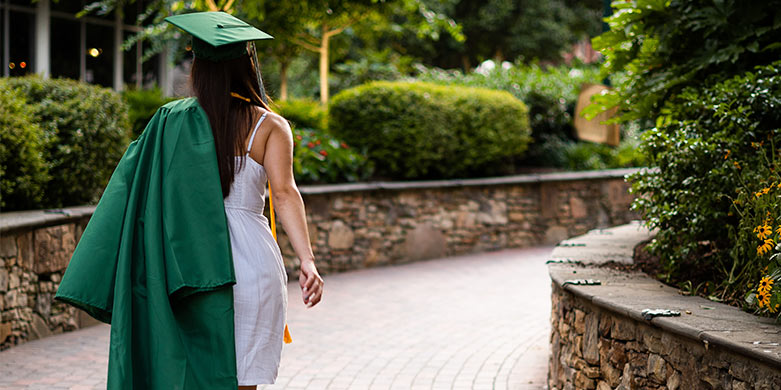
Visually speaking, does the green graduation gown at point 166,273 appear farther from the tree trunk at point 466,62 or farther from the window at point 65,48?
the tree trunk at point 466,62

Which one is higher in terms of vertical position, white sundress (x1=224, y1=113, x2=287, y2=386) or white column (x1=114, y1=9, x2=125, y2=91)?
white column (x1=114, y1=9, x2=125, y2=91)

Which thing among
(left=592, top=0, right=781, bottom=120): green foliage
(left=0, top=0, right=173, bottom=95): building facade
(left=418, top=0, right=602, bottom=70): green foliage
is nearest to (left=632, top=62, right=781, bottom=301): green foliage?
(left=592, top=0, right=781, bottom=120): green foliage

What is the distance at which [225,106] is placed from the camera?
268cm

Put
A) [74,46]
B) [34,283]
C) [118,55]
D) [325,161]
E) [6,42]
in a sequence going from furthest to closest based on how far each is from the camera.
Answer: [118,55] → [74,46] → [6,42] → [325,161] → [34,283]

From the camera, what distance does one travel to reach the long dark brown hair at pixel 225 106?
2650 millimetres

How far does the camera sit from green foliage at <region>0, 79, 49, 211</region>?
6.34m

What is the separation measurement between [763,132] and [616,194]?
7.68 metres

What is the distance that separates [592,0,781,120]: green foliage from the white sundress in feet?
10.9

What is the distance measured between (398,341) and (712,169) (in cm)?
292

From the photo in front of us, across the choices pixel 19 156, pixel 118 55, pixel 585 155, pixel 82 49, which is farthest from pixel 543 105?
pixel 19 156

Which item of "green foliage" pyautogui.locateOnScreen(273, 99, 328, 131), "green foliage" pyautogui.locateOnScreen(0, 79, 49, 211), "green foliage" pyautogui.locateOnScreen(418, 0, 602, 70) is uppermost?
"green foliage" pyautogui.locateOnScreen(418, 0, 602, 70)

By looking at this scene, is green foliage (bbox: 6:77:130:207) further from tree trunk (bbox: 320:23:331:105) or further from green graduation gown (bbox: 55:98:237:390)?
tree trunk (bbox: 320:23:331:105)

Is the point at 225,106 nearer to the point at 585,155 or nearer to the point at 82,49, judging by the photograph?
the point at 585,155

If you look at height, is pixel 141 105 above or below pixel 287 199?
above
